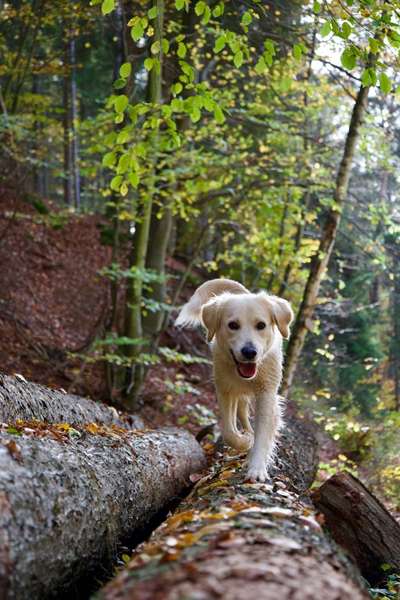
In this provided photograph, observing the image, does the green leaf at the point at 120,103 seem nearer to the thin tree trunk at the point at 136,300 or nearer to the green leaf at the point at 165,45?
the green leaf at the point at 165,45

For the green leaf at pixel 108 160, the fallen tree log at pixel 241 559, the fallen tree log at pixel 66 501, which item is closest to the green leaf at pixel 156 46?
the green leaf at pixel 108 160

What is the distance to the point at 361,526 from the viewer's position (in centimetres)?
529

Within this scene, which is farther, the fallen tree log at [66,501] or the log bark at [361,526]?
the log bark at [361,526]

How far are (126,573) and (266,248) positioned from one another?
12.7 m

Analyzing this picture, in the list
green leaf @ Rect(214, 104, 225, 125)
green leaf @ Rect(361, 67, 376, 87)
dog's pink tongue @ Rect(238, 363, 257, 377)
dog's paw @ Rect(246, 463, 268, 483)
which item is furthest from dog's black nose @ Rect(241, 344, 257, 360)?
green leaf @ Rect(361, 67, 376, 87)

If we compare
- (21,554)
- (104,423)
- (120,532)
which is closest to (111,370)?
(104,423)

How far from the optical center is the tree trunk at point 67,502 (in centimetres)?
270

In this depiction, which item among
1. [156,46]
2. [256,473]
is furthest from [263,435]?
[156,46]

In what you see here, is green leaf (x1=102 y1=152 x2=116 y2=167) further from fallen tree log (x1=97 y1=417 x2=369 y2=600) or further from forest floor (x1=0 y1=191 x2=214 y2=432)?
forest floor (x1=0 y1=191 x2=214 y2=432)

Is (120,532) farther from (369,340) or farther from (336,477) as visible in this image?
(369,340)

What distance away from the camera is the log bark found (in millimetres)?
5211

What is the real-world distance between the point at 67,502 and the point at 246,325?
7.70 ft

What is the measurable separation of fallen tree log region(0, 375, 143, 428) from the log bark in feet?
8.28

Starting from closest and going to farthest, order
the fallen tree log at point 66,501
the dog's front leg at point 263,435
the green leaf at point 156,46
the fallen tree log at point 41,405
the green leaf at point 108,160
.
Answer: the fallen tree log at point 66,501 → the dog's front leg at point 263,435 → the fallen tree log at point 41,405 → the green leaf at point 156,46 → the green leaf at point 108,160
